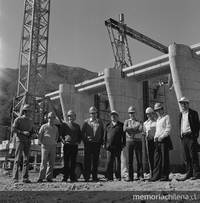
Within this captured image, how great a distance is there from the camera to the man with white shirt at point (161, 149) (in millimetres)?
5480

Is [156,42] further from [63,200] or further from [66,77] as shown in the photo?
[66,77]

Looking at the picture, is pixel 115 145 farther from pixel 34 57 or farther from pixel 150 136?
pixel 34 57

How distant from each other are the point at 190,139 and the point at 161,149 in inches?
25.6

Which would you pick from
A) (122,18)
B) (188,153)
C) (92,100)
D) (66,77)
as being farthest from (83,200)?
(66,77)

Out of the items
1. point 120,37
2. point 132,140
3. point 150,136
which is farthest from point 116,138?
point 120,37

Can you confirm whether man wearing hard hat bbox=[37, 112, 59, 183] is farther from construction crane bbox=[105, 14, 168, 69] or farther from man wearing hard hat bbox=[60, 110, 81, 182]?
construction crane bbox=[105, 14, 168, 69]

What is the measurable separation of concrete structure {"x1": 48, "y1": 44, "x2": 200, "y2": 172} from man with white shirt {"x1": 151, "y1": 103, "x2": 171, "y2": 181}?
996 cm

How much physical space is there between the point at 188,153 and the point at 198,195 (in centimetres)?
193

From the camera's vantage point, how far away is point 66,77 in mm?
117875

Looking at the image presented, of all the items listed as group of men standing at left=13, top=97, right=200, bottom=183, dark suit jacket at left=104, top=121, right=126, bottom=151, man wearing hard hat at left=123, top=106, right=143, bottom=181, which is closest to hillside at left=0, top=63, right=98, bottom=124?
group of men standing at left=13, top=97, right=200, bottom=183

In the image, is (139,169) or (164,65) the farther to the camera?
(164,65)

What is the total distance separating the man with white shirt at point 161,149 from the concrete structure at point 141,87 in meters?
9.96

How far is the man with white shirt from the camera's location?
18.0 feet

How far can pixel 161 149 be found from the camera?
557cm
